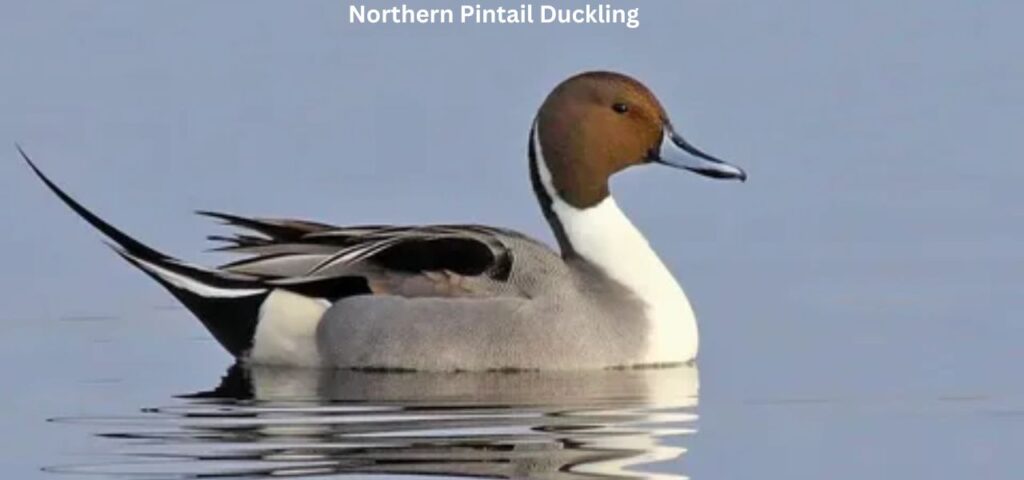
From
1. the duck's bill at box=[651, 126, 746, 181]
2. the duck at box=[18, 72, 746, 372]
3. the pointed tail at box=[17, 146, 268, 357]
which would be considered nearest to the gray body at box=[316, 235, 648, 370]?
the duck at box=[18, 72, 746, 372]

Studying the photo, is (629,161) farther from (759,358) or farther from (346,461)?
(346,461)

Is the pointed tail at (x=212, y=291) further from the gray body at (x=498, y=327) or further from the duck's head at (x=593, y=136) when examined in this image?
the duck's head at (x=593, y=136)

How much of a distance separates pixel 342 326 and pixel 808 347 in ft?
5.56

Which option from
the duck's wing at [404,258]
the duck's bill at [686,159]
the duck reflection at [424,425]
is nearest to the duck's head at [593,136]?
A: the duck's bill at [686,159]

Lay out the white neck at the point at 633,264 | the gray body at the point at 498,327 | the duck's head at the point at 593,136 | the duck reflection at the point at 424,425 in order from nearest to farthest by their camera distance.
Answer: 1. the duck reflection at the point at 424,425
2. the gray body at the point at 498,327
3. the white neck at the point at 633,264
4. the duck's head at the point at 593,136

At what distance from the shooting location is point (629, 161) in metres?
13.6

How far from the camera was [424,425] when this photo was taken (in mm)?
11570

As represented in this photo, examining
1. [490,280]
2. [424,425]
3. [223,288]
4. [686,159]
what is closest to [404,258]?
[490,280]

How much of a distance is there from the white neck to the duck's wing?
0.26 meters

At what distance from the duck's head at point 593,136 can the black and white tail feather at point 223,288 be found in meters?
0.95

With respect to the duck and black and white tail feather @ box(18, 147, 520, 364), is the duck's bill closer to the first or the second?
the duck

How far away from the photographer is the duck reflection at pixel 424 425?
35.4 feet

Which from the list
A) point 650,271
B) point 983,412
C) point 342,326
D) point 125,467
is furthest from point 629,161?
point 125,467

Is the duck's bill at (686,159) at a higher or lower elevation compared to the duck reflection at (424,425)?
higher
